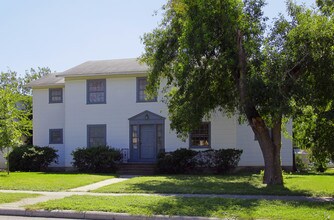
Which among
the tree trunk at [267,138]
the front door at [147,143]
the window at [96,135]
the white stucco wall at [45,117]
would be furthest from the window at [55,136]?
the tree trunk at [267,138]

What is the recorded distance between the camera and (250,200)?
12453mm

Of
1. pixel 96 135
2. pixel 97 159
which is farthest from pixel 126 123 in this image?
pixel 97 159

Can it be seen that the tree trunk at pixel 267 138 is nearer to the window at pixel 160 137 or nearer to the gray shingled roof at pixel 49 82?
the window at pixel 160 137

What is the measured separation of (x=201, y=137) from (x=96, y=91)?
673 cm

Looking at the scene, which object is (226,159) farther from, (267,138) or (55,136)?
(55,136)

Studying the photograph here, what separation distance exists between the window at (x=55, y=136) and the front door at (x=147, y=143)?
5542 millimetres

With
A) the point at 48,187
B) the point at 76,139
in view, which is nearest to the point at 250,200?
the point at 48,187

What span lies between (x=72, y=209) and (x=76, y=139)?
49.8 feet

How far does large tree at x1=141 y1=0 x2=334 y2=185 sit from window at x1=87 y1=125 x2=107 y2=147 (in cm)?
947

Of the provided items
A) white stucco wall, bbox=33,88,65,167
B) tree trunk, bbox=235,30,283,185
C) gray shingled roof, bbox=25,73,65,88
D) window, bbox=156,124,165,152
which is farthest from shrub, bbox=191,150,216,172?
gray shingled roof, bbox=25,73,65,88

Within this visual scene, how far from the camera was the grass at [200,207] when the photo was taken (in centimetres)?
1026

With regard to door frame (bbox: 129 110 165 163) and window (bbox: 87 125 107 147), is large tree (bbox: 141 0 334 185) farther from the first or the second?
window (bbox: 87 125 107 147)

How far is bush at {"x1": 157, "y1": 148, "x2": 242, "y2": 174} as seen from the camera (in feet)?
74.8

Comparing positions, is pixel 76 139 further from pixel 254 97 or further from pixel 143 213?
pixel 143 213
